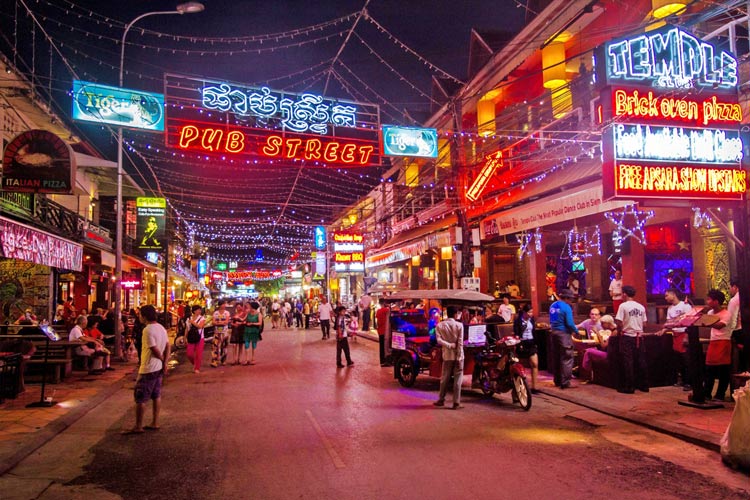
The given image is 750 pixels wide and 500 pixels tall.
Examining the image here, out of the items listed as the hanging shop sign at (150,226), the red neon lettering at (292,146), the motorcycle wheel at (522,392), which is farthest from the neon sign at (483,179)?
the hanging shop sign at (150,226)

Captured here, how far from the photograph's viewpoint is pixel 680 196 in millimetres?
9445

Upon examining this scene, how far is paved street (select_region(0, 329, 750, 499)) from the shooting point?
17.7ft

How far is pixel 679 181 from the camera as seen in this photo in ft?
31.2

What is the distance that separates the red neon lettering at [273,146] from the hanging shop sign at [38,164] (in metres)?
4.77

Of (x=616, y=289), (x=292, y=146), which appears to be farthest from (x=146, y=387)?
(x=616, y=289)

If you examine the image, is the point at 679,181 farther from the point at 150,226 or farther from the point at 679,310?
the point at 150,226

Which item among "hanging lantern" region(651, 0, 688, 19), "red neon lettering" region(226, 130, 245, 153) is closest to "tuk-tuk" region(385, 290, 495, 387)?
"red neon lettering" region(226, 130, 245, 153)

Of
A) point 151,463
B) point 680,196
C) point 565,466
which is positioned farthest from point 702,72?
point 151,463

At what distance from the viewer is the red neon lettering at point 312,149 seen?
15.6 meters

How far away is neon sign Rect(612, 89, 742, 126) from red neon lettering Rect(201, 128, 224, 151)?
9.75m

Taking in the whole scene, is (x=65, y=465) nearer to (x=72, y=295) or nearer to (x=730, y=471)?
(x=730, y=471)

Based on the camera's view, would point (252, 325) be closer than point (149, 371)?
No

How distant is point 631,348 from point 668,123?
4239 mm

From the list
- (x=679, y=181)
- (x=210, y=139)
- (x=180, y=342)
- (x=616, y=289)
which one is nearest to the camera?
(x=679, y=181)
